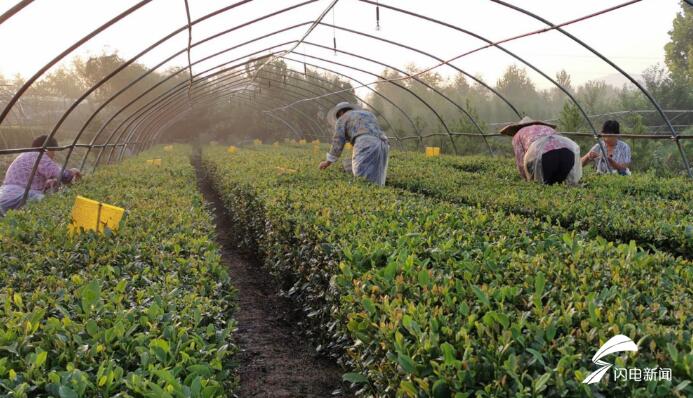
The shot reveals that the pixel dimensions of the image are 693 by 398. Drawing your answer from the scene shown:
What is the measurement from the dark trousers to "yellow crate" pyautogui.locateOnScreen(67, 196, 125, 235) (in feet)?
16.2

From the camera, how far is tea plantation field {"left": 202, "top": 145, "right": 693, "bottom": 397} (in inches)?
68.9

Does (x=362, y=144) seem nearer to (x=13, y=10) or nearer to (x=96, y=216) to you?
(x=96, y=216)

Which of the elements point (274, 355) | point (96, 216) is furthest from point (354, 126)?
point (96, 216)

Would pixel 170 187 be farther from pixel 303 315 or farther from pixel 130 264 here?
pixel 130 264

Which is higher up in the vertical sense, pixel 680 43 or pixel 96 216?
pixel 680 43

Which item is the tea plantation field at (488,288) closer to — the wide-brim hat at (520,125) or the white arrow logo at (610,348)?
the white arrow logo at (610,348)

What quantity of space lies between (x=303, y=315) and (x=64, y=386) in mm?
3071

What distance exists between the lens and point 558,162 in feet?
21.6

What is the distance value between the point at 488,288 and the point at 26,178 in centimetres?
748

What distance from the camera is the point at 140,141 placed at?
2188 centimetres

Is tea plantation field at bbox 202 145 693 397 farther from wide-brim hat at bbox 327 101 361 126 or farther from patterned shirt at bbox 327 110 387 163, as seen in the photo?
wide-brim hat at bbox 327 101 361 126

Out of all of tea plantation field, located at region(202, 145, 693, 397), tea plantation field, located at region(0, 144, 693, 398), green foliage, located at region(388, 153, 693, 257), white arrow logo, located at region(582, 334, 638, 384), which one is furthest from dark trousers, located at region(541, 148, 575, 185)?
white arrow logo, located at region(582, 334, 638, 384)

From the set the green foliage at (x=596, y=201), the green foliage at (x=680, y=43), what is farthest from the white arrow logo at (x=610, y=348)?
the green foliage at (x=680, y=43)

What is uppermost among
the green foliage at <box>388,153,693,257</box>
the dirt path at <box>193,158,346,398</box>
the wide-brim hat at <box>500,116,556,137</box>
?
the wide-brim hat at <box>500,116,556,137</box>
